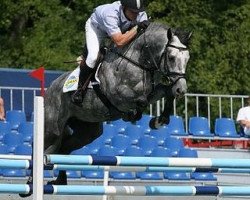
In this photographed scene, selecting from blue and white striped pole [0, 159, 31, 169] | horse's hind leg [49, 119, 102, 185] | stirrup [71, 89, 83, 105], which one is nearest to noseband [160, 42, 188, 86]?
stirrup [71, 89, 83, 105]

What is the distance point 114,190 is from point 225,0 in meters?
14.8

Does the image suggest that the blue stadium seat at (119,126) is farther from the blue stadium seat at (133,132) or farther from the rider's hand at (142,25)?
the rider's hand at (142,25)

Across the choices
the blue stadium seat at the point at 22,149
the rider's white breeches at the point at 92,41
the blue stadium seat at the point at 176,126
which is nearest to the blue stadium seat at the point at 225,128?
the blue stadium seat at the point at 176,126

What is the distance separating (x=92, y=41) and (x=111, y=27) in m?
0.53

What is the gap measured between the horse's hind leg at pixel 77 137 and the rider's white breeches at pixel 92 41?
0.80 m

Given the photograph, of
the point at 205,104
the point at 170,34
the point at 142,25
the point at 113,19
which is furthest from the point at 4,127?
the point at 205,104

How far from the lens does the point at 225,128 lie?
57.3 feet

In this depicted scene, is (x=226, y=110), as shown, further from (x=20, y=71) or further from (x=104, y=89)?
(x=104, y=89)

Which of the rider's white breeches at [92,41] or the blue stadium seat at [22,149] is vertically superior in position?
the rider's white breeches at [92,41]

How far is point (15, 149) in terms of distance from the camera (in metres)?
14.8

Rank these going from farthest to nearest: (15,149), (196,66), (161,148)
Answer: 1. (196,66)
2. (161,148)
3. (15,149)

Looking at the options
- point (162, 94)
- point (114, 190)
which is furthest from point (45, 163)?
point (162, 94)

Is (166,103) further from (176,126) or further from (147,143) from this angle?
(176,126)

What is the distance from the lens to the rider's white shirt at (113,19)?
11.3 m
